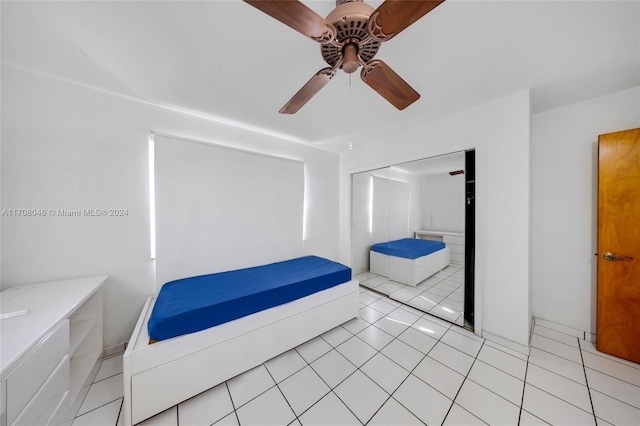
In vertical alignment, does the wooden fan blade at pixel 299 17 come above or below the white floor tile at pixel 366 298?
above

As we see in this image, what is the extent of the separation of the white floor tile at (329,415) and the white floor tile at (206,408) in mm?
592

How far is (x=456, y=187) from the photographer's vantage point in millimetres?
2666

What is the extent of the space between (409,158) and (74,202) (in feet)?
12.7

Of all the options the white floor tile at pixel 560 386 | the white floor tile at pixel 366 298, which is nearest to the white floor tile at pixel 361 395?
the white floor tile at pixel 560 386

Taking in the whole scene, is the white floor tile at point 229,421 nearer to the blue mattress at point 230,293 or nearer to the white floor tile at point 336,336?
the blue mattress at point 230,293

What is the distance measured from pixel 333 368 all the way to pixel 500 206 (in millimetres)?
2413

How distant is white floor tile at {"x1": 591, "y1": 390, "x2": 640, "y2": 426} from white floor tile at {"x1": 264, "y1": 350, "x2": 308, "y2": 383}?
2219 mm

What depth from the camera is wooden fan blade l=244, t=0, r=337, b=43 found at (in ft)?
2.63

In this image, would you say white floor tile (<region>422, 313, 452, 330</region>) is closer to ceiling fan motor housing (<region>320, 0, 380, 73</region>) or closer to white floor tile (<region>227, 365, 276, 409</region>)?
white floor tile (<region>227, 365, 276, 409</region>)

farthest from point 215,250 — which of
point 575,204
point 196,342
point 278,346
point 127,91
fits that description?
point 575,204

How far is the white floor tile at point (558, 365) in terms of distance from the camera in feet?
5.60

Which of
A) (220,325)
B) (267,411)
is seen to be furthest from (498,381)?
(220,325)

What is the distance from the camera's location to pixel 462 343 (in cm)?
216

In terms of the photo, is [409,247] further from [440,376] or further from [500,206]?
[440,376]
